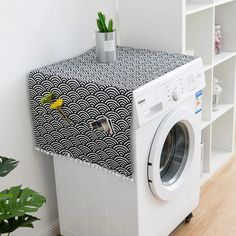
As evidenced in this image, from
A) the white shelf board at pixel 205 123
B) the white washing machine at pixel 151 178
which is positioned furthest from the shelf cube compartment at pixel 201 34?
the white washing machine at pixel 151 178

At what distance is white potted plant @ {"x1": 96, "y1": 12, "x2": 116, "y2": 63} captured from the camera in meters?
2.26

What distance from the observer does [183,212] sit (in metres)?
2.47

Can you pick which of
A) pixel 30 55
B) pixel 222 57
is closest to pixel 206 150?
pixel 222 57

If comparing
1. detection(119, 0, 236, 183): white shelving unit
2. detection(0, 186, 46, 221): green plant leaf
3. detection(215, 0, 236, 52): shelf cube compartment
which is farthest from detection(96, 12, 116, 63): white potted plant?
detection(215, 0, 236, 52): shelf cube compartment

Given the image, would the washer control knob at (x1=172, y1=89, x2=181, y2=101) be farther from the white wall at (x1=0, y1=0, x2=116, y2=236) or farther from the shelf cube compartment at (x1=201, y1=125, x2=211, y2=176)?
the shelf cube compartment at (x1=201, y1=125, x2=211, y2=176)

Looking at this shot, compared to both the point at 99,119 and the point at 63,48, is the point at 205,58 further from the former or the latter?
the point at 99,119

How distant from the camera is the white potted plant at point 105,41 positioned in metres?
2.26

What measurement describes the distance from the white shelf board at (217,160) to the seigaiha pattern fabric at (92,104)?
3.42 feet

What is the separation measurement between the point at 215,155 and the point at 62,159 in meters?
1.46

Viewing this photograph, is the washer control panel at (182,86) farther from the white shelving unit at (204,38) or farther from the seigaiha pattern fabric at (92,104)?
the white shelving unit at (204,38)

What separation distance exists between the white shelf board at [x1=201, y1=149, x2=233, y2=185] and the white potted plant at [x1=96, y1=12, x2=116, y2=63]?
3.88 feet

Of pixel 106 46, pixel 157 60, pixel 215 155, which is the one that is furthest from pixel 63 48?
pixel 215 155

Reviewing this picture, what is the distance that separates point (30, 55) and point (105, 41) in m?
0.38

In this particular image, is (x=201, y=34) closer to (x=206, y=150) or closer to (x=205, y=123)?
(x=205, y=123)
